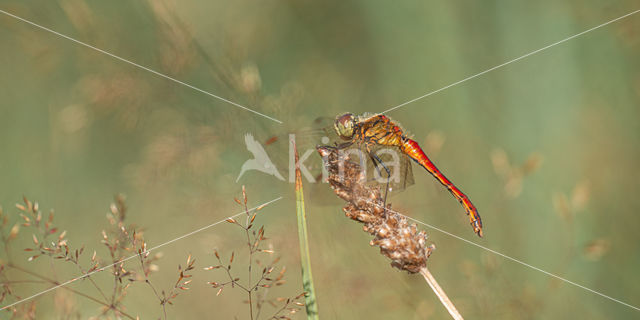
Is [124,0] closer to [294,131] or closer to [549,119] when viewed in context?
[294,131]

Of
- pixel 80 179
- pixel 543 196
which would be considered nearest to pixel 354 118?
pixel 543 196

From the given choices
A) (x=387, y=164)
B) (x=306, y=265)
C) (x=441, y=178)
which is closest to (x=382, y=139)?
(x=387, y=164)

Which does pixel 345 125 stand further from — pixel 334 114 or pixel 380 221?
pixel 380 221

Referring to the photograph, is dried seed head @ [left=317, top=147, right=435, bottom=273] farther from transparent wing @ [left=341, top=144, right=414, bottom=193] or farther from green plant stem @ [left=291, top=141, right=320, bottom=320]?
transparent wing @ [left=341, top=144, right=414, bottom=193]

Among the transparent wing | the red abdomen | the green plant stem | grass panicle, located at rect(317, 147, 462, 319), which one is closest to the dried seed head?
grass panicle, located at rect(317, 147, 462, 319)

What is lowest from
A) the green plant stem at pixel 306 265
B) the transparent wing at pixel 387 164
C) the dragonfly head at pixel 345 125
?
the green plant stem at pixel 306 265

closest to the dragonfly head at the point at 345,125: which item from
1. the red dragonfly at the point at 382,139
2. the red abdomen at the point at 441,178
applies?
the red dragonfly at the point at 382,139

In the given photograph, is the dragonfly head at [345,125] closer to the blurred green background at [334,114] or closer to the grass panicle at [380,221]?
the blurred green background at [334,114]
